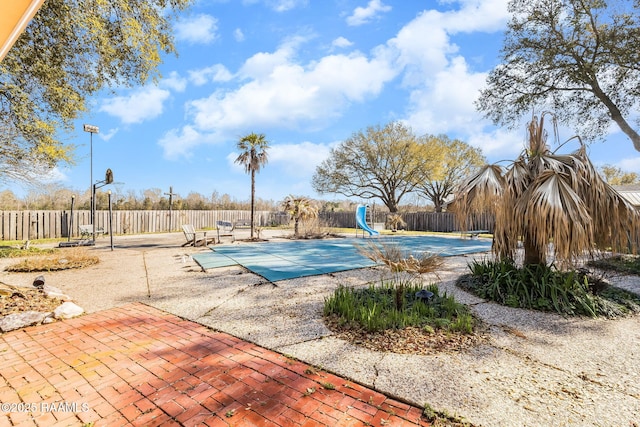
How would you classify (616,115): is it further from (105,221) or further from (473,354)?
(105,221)

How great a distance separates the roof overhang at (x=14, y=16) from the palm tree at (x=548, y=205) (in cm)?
525

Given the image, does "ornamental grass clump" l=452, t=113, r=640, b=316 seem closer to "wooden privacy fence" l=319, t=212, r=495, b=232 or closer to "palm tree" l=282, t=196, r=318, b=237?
"palm tree" l=282, t=196, r=318, b=237

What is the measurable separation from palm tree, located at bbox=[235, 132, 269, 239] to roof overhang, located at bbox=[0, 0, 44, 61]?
488 inches

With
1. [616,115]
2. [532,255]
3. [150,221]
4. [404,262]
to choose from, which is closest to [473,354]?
[404,262]

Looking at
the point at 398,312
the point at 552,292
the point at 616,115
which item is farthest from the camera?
the point at 616,115

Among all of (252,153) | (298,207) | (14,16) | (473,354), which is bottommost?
(473,354)

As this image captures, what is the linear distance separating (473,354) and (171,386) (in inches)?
102

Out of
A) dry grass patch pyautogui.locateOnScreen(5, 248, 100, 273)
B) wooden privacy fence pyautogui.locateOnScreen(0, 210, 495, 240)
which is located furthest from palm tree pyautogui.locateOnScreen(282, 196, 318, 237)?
dry grass patch pyautogui.locateOnScreen(5, 248, 100, 273)

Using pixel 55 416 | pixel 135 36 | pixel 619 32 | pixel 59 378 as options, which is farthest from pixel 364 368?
pixel 619 32

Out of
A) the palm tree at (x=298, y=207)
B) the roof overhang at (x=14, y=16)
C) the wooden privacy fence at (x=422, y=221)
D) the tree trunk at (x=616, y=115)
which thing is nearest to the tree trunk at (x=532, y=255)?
the roof overhang at (x=14, y=16)

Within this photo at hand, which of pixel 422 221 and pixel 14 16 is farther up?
pixel 14 16

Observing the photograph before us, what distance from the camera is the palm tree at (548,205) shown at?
3932 millimetres

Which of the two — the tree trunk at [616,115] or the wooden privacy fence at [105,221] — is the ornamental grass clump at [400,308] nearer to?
the tree trunk at [616,115]

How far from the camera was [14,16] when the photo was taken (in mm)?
1779
